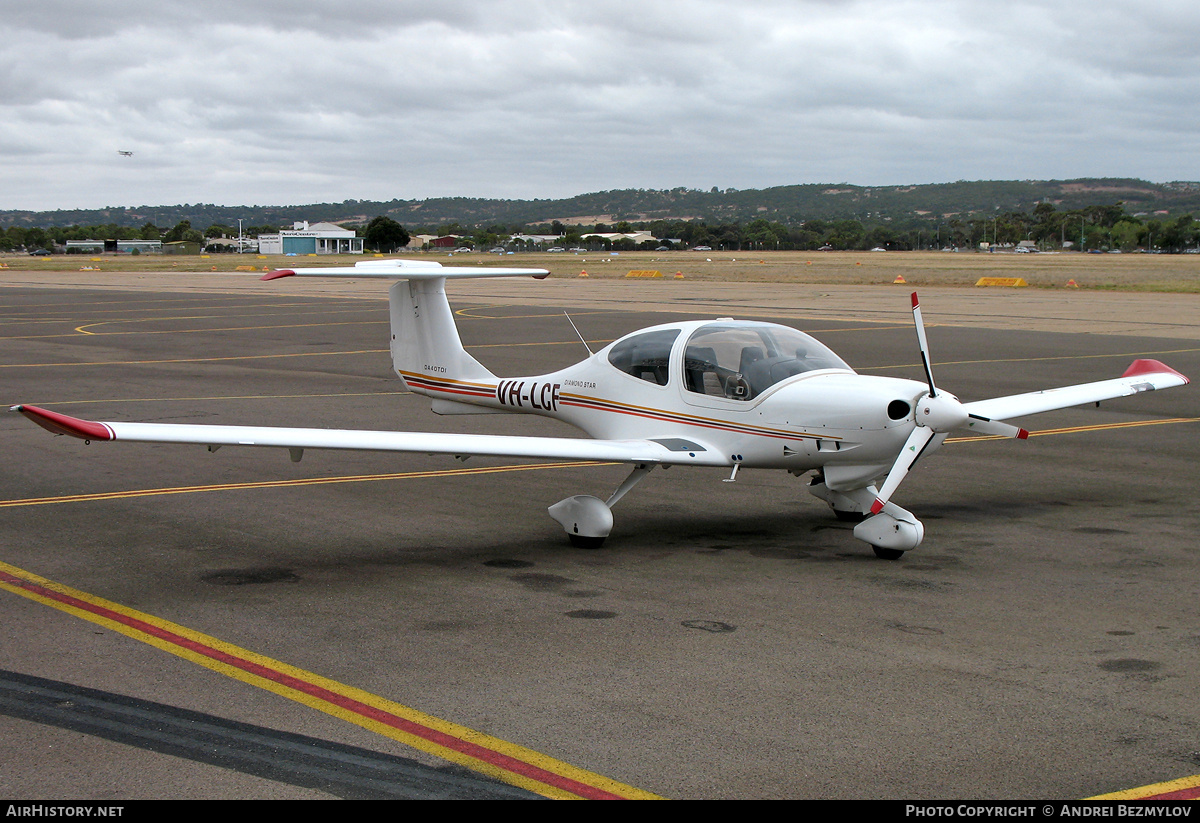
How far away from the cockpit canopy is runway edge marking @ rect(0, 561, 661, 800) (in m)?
5.03

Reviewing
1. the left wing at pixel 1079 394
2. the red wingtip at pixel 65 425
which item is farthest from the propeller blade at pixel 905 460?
the red wingtip at pixel 65 425

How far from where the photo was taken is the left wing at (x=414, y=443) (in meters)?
8.97

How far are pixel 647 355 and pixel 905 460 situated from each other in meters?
2.94

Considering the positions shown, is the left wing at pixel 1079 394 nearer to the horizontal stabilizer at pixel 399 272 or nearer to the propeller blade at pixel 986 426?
the propeller blade at pixel 986 426

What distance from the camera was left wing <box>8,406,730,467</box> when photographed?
8.97 meters

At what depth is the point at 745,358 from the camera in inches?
419

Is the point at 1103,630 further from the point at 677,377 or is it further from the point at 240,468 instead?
the point at 240,468

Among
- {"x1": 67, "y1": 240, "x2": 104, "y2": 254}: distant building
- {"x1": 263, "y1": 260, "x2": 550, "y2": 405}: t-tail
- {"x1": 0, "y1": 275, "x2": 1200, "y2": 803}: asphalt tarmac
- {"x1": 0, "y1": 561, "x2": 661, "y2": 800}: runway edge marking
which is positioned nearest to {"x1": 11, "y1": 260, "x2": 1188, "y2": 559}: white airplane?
{"x1": 263, "y1": 260, "x2": 550, "y2": 405}: t-tail

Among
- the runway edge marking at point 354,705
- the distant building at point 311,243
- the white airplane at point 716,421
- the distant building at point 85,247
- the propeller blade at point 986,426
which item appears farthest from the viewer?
the distant building at point 85,247

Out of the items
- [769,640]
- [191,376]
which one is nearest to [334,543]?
[769,640]

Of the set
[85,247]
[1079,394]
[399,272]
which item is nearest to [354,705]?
[399,272]

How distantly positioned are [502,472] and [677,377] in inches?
151

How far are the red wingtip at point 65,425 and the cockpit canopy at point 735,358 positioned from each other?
5.04 m

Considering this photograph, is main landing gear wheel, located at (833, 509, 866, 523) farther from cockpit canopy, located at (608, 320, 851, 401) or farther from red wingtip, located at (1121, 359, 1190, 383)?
red wingtip, located at (1121, 359, 1190, 383)
